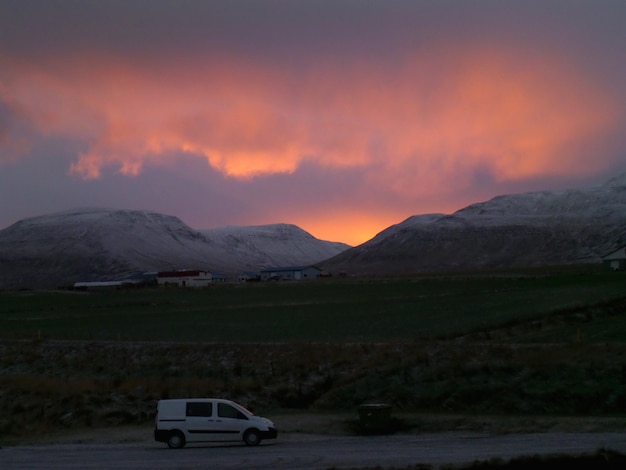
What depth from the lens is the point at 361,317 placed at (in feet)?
218

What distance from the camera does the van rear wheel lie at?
26.0m

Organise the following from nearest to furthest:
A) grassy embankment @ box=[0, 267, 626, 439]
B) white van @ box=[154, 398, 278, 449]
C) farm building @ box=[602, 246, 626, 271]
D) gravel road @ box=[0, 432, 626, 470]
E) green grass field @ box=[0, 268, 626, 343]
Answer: gravel road @ box=[0, 432, 626, 470] < white van @ box=[154, 398, 278, 449] < grassy embankment @ box=[0, 267, 626, 439] < green grass field @ box=[0, 268, 626, 343] < farm building @ box=[602, 246, 626, 271]

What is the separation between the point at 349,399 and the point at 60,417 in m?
13.2

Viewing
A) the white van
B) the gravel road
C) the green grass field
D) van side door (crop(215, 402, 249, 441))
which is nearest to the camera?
the gravel road

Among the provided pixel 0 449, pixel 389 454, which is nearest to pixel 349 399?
pixel 389 454

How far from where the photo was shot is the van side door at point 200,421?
26016 mm

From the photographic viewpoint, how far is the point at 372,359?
38938mm

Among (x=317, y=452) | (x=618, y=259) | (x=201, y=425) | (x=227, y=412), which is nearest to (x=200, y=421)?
(x=201, y=425)

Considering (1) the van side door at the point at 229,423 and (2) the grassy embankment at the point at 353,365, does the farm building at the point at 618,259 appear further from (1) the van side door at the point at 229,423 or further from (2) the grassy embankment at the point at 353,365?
(1) the van side door at the point at 229,423

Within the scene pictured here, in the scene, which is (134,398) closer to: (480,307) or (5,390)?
(5,390)

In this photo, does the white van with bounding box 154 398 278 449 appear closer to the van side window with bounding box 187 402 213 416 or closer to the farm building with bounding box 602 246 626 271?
the van side window with bounding box 187 402 213 416

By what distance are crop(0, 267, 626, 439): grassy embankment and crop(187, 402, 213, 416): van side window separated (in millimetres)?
8431

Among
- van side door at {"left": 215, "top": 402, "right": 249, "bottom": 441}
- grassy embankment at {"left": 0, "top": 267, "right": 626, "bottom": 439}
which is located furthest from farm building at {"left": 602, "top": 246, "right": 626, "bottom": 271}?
van side door at {"left": 215, "top": 402, "right": 249, "bottom": 441}

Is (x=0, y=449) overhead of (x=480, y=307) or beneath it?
beneath
